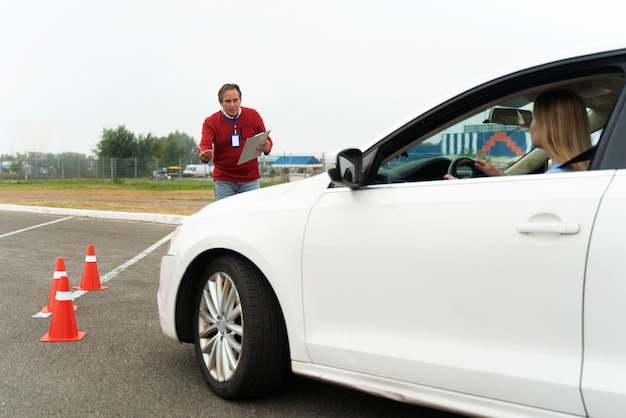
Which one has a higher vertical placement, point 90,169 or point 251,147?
point 251,147

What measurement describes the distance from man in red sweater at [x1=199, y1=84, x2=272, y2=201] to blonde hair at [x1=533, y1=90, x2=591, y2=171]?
12.4 feet

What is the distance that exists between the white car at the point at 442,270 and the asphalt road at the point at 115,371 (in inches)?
8.6

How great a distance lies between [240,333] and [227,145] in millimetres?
3428

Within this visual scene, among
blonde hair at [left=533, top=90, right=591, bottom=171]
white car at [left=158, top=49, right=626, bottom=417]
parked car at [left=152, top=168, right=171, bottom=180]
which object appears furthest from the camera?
parked car at [left=152, top=168, right=171, bottom=180]

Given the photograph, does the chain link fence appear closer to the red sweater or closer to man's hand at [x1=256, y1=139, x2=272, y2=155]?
the red sweater

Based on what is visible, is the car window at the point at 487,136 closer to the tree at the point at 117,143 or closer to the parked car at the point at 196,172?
the parked car at the point at 196,172

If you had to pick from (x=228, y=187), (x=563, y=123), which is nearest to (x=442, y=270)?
(x=563, y=123)

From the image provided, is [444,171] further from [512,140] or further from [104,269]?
[104,269]

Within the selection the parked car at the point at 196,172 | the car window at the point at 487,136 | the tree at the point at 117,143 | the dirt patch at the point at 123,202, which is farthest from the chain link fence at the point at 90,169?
the car window at the point at 487,136

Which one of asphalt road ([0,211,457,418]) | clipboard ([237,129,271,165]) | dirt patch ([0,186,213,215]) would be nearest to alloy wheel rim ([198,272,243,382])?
asphalt road ([0,211,457,418])

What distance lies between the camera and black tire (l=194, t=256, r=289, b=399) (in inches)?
120

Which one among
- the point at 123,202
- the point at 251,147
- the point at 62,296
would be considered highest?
the point at 251,147

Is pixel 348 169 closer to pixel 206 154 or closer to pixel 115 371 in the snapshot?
pixel 115 371

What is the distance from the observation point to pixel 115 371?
375 centimetres
